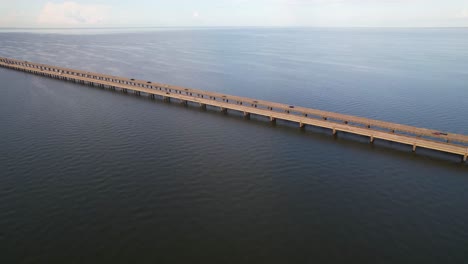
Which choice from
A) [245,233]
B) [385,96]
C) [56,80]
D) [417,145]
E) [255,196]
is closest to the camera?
[245,233]

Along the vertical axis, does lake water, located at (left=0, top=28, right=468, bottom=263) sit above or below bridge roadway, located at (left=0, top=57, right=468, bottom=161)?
below

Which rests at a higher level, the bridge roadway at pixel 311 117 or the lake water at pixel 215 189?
the bridge roadway at pixel 311 117

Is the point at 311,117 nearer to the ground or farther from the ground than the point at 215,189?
farther from the ground

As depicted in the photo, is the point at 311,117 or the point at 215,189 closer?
the point at 215,189

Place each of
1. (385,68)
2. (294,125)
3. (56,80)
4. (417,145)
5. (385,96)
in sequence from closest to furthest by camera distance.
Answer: (417,145)
(294,125)
(385,96)
(56,80)
(385,68)

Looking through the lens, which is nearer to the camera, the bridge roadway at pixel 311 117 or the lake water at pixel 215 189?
the lake water at pixel 215 189

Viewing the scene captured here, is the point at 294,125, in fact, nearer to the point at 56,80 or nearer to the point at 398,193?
the point at 398,193

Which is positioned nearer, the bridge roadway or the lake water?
the lake water

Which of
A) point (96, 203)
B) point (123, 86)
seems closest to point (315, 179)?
point (96, 203)
